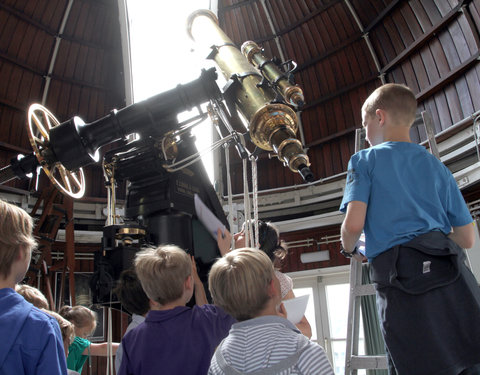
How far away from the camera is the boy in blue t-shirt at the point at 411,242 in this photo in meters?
1.20

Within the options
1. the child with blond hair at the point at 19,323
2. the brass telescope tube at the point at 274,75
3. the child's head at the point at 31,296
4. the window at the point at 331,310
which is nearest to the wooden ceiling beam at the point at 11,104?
the brass telescope tube at the point at 274,75

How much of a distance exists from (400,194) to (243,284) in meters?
0.63

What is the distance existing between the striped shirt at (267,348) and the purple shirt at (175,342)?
1.15 ft

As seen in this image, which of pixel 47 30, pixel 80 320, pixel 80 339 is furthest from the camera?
pixel 47 30


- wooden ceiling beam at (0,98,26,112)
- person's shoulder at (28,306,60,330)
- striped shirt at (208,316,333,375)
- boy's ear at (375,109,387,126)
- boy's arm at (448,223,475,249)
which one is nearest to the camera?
striped shirt at (208,316,333,375)

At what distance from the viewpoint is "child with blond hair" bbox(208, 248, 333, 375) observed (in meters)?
1.11

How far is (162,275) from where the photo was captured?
1.65m

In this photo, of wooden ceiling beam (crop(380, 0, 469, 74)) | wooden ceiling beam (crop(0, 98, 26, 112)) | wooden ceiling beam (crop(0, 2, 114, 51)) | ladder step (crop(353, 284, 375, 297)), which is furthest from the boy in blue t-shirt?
wooden ceiling beam (crop(0, 2, 114, 51))

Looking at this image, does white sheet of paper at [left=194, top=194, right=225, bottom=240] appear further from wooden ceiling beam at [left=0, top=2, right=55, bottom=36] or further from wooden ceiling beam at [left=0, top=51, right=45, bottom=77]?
wooden ceiling beam at [left=0, top=2, right=55, bottom=36]

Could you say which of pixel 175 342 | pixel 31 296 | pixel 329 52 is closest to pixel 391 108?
pixel 175 342

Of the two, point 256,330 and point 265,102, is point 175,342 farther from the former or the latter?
point 265,102

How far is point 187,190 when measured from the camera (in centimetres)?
255

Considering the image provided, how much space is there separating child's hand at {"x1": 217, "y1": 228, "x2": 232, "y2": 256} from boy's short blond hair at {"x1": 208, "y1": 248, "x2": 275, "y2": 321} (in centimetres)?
97

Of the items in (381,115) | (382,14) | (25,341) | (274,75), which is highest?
(382,14)
